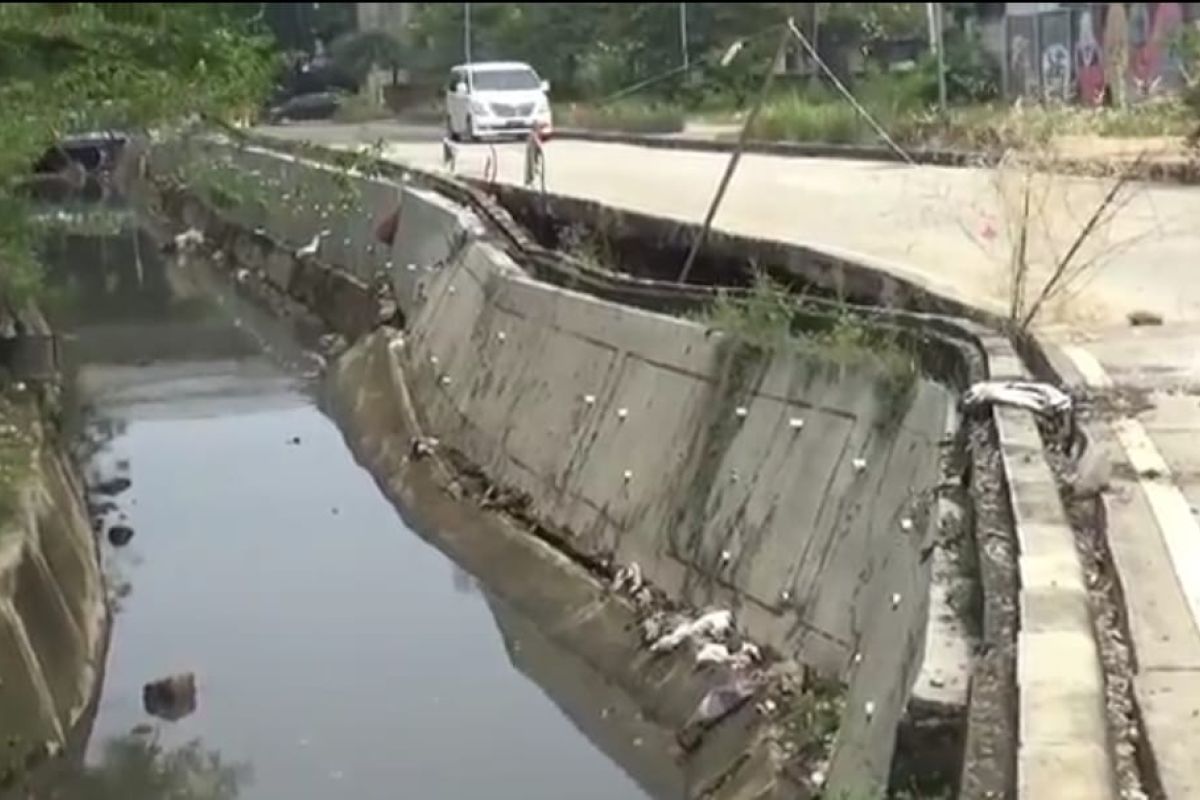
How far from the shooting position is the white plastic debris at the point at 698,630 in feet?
45.0

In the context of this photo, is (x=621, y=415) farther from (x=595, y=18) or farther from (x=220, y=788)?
(x=595, y=18)

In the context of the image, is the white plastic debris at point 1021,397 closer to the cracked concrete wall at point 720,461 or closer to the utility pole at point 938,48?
the cracked concrete wall at point 720,461

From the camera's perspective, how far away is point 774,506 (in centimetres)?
1388

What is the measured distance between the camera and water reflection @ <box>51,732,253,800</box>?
43.9 feet

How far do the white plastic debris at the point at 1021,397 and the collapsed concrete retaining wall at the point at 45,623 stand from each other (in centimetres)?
589

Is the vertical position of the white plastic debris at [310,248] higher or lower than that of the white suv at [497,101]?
lower

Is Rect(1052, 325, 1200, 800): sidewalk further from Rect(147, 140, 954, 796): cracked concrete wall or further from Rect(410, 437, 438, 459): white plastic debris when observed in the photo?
Rect(410, 437, 438, 459): white plastic debris

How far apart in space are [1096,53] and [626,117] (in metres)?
14.0

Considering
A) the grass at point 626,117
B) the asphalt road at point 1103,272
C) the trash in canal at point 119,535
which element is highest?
the asphalt road at point 1103,272

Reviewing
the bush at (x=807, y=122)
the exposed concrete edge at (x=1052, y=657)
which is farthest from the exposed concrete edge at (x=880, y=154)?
the exposed concrete edge at (x=1052, y=657)

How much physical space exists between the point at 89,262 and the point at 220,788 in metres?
34.0

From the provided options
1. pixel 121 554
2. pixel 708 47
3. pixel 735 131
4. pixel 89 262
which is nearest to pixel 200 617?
pixel 121 554

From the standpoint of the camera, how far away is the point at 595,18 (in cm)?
5478

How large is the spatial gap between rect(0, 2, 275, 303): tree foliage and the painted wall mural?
7.49m
